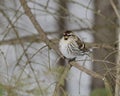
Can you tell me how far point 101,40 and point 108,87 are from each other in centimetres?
146

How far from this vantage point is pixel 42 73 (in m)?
2.83

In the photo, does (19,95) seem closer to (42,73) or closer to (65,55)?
(42,73)

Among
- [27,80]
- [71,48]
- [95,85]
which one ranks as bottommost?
[95,85]

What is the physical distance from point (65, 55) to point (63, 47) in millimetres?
40

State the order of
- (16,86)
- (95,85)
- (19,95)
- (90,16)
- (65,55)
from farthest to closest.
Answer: (90,16) < (95,85) < (19,95) < (16,86) < (65,55)

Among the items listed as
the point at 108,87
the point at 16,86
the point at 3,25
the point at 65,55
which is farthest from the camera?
the point at 3,25

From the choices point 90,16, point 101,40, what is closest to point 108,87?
→ point 101,40

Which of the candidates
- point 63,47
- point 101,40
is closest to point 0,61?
point 63,47

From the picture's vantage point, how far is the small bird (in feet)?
7.99

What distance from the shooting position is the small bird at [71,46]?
2.44 metres

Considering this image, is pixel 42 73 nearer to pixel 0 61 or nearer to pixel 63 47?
pixel 0 61

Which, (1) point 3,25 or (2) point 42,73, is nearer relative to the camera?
(2) point 42,73

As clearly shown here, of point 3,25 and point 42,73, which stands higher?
point 3,25

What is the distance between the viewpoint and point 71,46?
2453 millimetres
